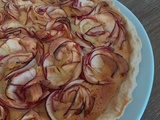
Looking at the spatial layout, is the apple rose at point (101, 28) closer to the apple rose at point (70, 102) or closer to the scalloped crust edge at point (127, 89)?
the scalloped crust edge at point (127, 89)

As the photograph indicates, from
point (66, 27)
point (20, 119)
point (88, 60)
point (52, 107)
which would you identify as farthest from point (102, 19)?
point (20, 119)

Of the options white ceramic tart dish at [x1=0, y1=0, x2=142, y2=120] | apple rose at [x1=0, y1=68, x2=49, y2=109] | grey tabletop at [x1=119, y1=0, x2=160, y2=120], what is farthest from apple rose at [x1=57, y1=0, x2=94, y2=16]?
apple rose at [x1=0, y1=68, x2=49, y2=109]

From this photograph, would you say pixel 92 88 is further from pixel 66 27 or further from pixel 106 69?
pixel 66 27

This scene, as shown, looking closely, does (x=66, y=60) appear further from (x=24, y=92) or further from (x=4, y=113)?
(x=4, y=113)

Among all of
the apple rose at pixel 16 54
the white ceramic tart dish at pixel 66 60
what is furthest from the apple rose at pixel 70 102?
the apple rose at pixel 16 54

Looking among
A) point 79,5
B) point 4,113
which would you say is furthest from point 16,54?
point 79,5
